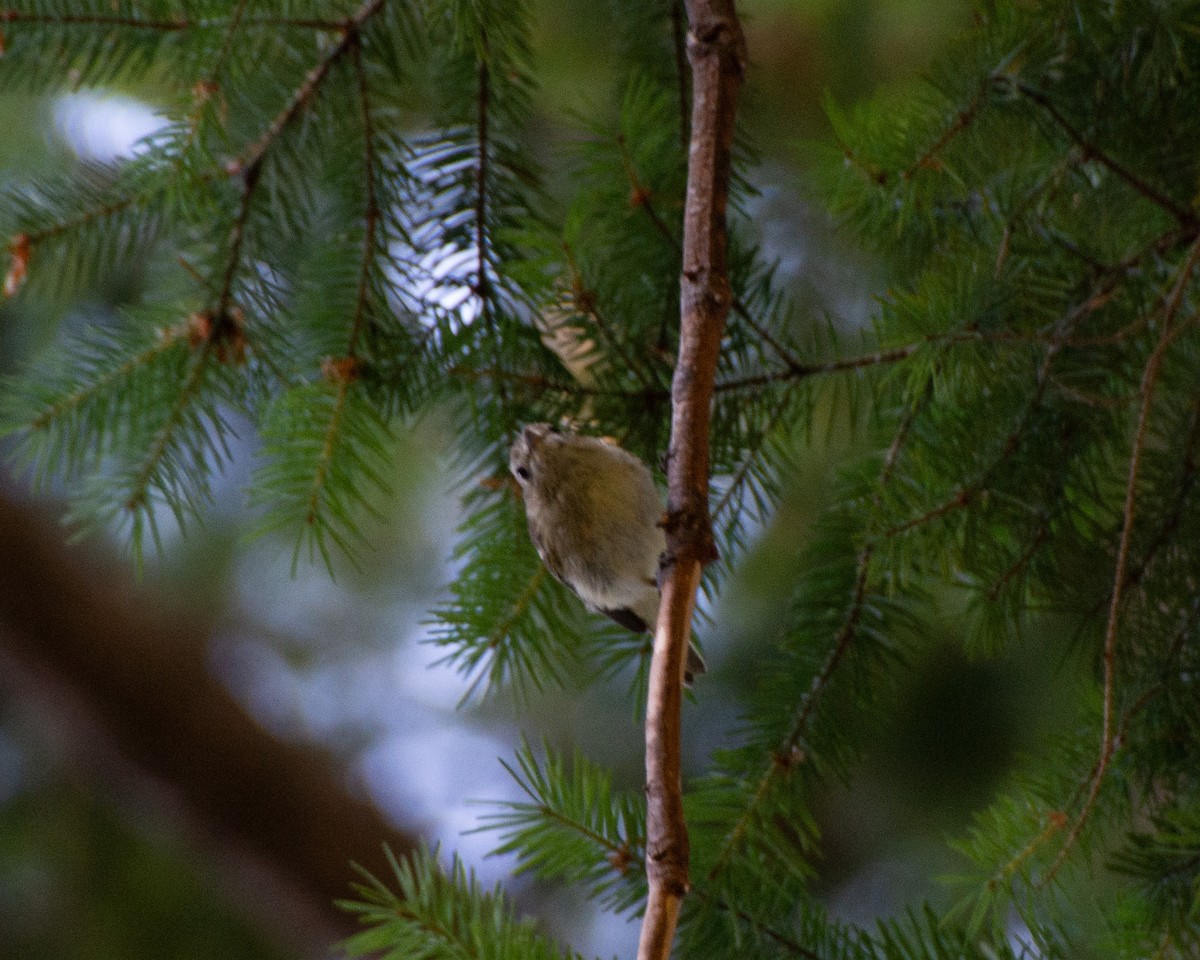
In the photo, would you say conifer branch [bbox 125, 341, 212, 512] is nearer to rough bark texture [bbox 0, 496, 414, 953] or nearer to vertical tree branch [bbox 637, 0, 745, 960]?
vertical tree branch [bbox 637, 0, 745, 960]

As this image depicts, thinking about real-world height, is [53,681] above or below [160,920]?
above

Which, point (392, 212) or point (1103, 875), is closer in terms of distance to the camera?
point (392, 212)

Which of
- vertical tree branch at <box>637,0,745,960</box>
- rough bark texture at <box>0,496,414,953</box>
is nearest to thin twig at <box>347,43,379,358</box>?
vertical tree branch at <box>637,0,745,960</box>

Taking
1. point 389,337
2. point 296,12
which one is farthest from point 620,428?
point 296,12

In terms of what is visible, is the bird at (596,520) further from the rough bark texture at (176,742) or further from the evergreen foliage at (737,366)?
the rough bark texture at (176,742)

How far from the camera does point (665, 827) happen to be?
28.1 inches

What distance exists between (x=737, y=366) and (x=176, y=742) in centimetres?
137

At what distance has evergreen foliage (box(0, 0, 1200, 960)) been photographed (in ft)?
3.12

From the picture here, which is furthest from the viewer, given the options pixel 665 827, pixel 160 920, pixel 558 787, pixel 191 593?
pixel 191 593

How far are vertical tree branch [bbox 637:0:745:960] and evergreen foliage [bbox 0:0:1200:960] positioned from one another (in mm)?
133

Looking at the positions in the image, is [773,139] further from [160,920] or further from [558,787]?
[160,920]

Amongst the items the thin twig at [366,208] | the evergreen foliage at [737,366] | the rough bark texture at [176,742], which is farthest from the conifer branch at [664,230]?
the rough bark texture at [176,742]

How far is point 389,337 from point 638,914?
1.88ft

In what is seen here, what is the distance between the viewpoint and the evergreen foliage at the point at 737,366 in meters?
0.95
